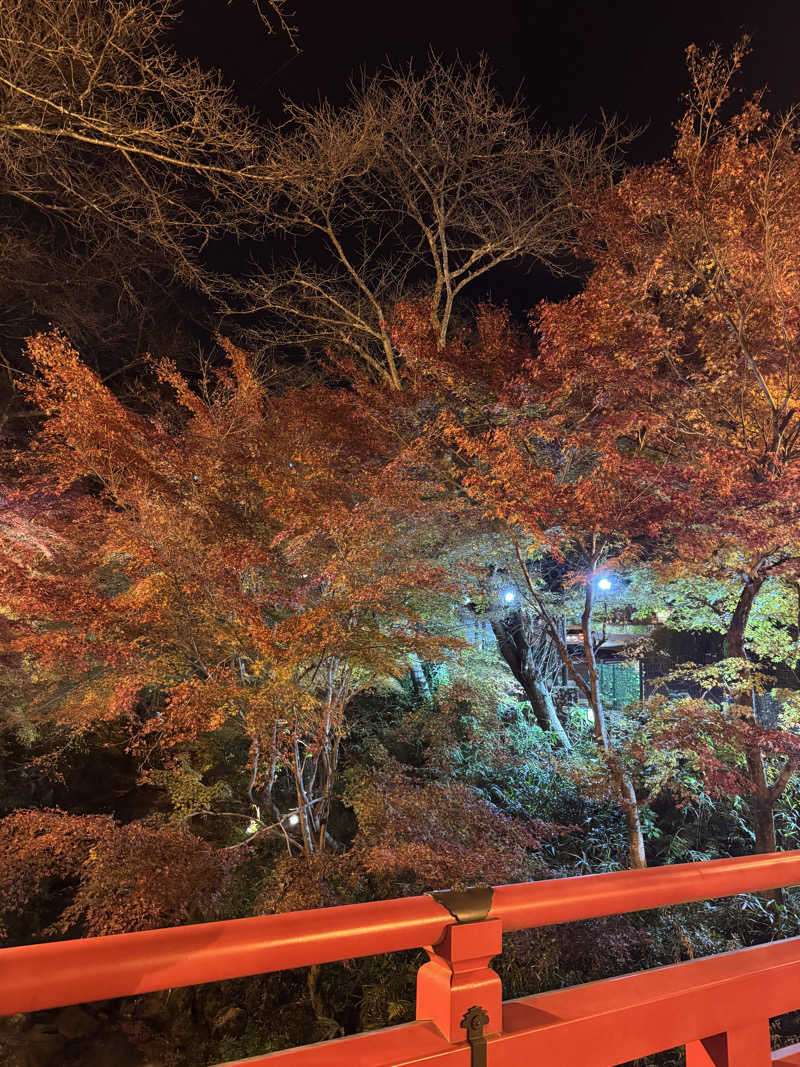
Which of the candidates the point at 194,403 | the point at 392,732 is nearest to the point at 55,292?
the point at 194,403

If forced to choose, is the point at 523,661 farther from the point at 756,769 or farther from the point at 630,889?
the point at 630,889

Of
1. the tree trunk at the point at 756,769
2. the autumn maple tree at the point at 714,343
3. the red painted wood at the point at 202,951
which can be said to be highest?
the autumn maple tree at the point at 714,343

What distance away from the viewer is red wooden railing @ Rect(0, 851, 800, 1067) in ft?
3.68

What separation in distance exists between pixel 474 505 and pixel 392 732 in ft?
12.5

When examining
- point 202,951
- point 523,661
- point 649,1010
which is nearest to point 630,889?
point 649,1010

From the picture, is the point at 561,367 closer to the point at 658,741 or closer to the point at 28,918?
the point at 658,741

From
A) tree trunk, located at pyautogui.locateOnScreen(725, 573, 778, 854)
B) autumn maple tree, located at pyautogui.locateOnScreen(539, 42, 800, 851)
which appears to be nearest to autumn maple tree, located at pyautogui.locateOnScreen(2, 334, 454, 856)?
autumn maple tree, located at pyautogui.locateOnScreen(539, 42, 800, 851)

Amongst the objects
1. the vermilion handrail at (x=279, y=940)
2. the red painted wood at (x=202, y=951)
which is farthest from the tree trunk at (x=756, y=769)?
the red painted wood at (x=202, y=951)

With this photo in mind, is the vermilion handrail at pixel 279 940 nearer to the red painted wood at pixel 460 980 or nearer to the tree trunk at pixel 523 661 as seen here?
the red painted wood at pixel 460 980

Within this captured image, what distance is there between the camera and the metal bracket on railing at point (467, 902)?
1438 millimetres

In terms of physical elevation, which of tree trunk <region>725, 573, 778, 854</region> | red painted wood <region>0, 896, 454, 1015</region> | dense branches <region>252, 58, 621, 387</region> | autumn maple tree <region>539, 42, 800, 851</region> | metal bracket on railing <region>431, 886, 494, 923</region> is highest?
dense branches <region>252, 58, 621, 387</region>

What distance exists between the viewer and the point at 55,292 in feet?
40.9

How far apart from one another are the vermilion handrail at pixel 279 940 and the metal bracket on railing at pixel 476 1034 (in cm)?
18

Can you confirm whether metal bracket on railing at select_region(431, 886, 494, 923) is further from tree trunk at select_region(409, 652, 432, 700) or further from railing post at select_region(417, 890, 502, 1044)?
tree trunk at select_region(409, 652, 432, 700)
